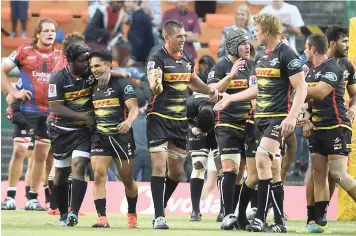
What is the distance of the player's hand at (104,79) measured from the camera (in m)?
11.8

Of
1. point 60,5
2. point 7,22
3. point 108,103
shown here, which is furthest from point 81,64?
point 60,5

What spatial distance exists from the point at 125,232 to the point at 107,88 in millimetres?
1815

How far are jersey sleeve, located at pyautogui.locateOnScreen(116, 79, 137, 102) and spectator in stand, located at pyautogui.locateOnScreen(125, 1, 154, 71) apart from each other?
10370 mm

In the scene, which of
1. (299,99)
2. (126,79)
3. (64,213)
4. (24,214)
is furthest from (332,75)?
(24,214)

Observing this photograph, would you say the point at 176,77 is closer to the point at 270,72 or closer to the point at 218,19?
the point at 270,72

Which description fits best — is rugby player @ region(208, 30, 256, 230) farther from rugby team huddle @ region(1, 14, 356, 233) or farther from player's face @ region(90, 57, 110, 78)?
player's face @ region(90, 57, 110, 78)

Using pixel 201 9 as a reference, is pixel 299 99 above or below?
below

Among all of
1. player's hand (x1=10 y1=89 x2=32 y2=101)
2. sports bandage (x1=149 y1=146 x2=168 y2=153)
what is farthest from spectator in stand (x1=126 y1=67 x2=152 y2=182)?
sports bandage (x1=149 y1=146 x2=168 y2=153)

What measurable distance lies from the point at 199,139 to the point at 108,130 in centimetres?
303

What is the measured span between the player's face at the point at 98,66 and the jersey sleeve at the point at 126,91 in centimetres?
22

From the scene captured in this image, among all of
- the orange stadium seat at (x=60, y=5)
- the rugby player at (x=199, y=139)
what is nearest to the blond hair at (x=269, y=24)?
the rugby player at (x=199, y=139)

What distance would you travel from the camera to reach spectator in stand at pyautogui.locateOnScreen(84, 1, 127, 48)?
22.4m

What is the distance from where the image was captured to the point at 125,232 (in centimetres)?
1082

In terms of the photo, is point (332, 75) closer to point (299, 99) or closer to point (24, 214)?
point (299, 99)
